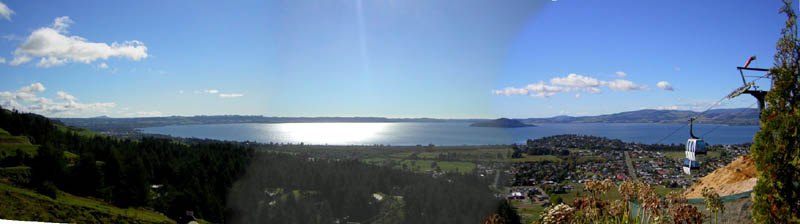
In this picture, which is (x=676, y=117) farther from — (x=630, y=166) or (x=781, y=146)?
(x=781, y=146)

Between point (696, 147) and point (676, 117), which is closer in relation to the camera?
point (696, 147)

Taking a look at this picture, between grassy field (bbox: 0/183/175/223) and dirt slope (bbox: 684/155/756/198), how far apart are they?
41.5 ft

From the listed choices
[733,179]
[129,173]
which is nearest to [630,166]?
[733,179]

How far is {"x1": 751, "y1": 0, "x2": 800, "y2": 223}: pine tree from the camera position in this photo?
200 cm

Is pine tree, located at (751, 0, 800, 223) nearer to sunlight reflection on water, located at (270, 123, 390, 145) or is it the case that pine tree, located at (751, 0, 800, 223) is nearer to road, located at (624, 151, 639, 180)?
road, located at (624, 151, 639, 180)

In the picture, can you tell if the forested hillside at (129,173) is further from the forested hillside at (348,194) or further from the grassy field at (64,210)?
the forested hillside at (348,194)

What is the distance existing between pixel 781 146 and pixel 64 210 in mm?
16718

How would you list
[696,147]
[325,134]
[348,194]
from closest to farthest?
[696,147]
[348,194]
[325,134]

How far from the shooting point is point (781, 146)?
6.61ft

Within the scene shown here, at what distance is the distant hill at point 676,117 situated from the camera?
2908mm

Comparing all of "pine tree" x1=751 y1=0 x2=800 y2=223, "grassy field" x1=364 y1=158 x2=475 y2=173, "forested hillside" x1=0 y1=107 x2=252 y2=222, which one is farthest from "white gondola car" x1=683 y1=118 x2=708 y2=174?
"forested hillside" x1=0 y1=107 x2=252 y2=222

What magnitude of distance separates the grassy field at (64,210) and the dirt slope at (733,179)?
1264 cm

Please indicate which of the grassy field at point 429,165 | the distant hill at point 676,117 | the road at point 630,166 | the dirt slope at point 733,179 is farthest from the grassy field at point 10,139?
the dirt slope at point 733,179

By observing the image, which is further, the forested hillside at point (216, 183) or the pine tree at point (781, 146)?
the forested hillside at point (216, 183)
